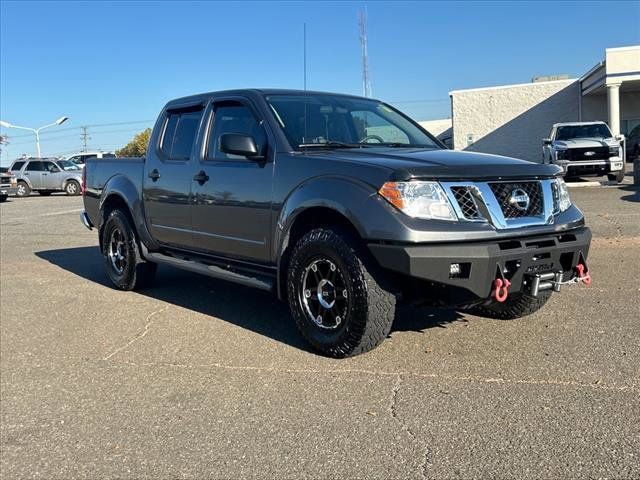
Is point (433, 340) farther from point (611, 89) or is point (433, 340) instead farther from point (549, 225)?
point (611, 89)

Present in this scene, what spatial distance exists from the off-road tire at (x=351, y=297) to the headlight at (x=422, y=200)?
1.48ft

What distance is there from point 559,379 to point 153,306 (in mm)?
4032

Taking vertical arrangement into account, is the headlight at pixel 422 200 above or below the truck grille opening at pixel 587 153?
below

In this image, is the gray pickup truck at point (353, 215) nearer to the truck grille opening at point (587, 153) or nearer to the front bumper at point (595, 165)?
the front bumper at point (595, 165)

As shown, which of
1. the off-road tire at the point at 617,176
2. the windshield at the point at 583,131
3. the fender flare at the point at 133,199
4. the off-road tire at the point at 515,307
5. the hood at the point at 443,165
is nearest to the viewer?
the hood at the point at 443,165

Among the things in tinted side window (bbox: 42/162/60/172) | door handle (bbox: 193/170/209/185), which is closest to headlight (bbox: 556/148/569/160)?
door handle (bbox: 193/170/209/185)

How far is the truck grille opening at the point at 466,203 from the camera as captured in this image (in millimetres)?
4055

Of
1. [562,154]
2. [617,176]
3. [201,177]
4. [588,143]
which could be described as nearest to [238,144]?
[201,177]

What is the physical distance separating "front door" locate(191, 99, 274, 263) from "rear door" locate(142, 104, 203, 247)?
193 millimetres

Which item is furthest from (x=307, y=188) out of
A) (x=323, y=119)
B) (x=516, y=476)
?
(x=516, y=476)

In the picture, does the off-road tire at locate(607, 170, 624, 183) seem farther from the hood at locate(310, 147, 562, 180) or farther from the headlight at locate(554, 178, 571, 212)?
the hood at locate(310, 147, 562, 180)

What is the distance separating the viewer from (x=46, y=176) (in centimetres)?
2936

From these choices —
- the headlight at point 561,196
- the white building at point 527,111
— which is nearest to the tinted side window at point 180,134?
the headlight at point 561,196

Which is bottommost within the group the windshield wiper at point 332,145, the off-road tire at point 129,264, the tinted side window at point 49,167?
the off-road tire at point 129,264
